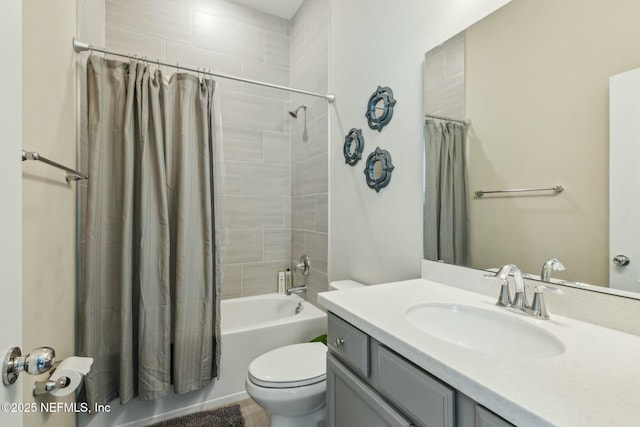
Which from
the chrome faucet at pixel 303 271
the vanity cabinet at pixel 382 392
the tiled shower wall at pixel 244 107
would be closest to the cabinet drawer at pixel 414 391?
the vanity cabinet at pixel 382 392

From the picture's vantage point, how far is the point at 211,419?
1.72 m

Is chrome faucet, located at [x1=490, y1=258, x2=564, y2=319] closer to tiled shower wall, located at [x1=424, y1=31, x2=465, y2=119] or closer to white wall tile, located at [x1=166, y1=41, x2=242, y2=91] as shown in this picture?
tiled shower wall, located at [x1=424, y1=31, x2=465, y2=119]

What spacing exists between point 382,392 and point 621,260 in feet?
2.41

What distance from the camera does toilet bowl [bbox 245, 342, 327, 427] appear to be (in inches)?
50.1

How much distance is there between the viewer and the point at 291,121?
2.78 m

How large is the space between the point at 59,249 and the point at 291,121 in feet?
6.69

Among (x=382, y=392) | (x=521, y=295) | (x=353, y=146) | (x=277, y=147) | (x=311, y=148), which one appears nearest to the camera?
(x=382, y=392)

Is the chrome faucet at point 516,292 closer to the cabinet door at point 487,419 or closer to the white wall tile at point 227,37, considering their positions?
the cabinet door at point 487,419

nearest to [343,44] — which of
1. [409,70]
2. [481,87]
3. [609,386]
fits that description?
[409,70]

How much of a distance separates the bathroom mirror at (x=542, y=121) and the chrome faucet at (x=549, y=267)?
0.02 m

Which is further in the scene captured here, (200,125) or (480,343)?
(200,125)

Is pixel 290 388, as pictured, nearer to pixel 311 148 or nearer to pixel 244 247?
pixel 244 247

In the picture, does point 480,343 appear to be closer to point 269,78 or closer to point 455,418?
point 455,418

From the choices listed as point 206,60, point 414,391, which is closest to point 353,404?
point 414,391
